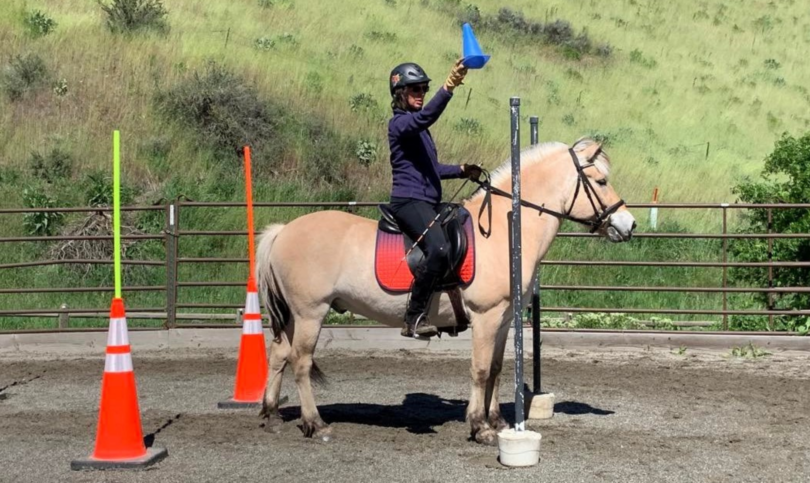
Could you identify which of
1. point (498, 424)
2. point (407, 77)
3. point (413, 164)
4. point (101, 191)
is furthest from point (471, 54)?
point (101, 191)

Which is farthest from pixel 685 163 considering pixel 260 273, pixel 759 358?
pixel 260 273

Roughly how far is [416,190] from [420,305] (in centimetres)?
93

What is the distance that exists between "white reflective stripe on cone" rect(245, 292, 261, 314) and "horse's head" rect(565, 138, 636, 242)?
3.18 m

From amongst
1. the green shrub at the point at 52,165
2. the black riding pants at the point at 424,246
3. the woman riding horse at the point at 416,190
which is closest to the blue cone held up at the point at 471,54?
the woman riding horse at the point at 416,190

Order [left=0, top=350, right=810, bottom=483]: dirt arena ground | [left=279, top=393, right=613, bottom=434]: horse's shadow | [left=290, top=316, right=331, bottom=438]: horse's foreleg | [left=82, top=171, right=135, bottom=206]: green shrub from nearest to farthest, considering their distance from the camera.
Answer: [left=0, top=350, right=810, bottom=483]: dirt arena ground
[left=290, top=316, right=331, bottom=438]: horse's foreleg
[left=279, top=393, right=613, bottom=434]: horse's shadow
[left=82, top=171, right=135, bottom=206]: green shrub

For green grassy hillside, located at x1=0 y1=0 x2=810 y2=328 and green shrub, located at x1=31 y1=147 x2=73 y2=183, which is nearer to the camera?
green shrub, located at x1=31 y1=147 x2=73 y2=183

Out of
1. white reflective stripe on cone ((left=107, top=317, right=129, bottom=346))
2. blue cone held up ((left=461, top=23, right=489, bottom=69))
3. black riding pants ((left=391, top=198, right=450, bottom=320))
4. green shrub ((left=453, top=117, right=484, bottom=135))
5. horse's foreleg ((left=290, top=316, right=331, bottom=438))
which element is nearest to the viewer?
blue cone held up ((left=461, top=23, right=489, bottom=69))

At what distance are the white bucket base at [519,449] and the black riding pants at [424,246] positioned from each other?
134 cm

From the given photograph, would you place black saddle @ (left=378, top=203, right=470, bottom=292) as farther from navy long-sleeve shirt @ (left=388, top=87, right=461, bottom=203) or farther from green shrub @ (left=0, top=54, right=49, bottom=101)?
green shrub @ (left=0, top=54, right=49, bottom=101)

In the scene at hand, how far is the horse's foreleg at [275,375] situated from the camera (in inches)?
334

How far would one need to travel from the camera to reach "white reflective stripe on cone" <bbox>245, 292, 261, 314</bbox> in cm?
944

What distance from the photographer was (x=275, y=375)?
8586 mm

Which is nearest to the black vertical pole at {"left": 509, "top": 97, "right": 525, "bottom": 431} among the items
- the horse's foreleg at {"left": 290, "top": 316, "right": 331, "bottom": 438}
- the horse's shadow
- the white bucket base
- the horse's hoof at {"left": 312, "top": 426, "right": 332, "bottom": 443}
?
the white bucket base

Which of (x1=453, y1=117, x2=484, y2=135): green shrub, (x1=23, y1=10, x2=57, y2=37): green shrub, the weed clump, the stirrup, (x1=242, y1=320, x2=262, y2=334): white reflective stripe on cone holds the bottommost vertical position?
(x1=242, y1=320, x2=262, y2=334): white reflective stripe on cone
